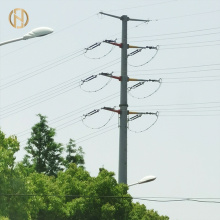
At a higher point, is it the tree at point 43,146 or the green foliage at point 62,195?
the tree at point 43,146

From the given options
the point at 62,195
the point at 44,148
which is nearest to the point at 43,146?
the point at 44,148

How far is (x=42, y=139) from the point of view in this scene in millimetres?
92312

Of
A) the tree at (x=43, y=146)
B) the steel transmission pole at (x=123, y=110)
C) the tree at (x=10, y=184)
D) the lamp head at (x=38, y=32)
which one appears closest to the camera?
the lamp head at (x=38, y=32)

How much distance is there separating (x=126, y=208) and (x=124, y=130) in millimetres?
5497

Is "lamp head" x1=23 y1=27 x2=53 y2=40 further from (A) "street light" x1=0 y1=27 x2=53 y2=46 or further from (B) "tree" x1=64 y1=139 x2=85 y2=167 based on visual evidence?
(B) "tree" x1=64 y1=139 x2=85 y2=167

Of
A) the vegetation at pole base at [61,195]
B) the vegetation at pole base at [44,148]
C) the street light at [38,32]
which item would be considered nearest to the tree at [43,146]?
the vegetation at pole base at [44,148]

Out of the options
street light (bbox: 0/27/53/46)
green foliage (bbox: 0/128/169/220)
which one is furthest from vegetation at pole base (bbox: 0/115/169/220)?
street light (bbox: 0/27/53/46)

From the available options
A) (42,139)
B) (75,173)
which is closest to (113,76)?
(75,173)

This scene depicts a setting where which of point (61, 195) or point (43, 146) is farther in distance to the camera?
point (43, 146)

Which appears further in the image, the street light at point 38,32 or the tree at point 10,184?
the tree at point 10,184

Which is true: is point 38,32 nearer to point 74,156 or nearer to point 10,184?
point 10,184

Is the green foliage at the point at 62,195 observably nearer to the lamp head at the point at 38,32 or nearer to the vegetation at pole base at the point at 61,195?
the vegetation at pole base at the point at 61,195

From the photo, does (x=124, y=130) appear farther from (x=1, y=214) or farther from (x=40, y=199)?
(x=1, y=214)

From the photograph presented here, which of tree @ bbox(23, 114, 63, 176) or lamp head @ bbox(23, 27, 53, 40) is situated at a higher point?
tree @ bbox(23, 114, 63, 176)
